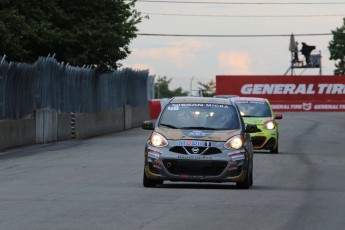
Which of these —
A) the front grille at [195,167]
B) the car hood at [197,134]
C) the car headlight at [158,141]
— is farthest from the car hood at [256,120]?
the front grille at [195,167]

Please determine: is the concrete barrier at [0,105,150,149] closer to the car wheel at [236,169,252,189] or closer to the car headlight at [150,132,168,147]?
the car headlight at [150,132,168,147]

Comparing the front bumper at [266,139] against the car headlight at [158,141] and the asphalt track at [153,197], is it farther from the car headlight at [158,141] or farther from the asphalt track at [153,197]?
the car headlight at [158,141]

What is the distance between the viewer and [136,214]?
1392cm

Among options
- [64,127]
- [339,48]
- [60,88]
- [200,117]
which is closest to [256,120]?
[64,127]

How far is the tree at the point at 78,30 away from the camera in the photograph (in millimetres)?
44438

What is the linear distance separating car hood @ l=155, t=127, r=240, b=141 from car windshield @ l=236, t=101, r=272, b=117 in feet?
43.8

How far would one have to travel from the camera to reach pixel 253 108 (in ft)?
105

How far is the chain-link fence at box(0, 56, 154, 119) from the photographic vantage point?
35.0m

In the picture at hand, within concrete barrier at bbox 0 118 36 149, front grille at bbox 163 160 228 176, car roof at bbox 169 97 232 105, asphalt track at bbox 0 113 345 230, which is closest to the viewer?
asphalt track at bbox 0 113 345 230

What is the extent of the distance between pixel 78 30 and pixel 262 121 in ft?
58.2

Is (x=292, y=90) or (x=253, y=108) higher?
(x=253, y=108)

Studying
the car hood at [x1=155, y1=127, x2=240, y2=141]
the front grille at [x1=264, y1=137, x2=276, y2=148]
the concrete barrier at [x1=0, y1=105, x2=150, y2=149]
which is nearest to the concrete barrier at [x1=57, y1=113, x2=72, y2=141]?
the concrete barrier at [x1=0, y1=105, x2=150, y2=149]

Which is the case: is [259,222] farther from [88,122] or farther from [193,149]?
[88,122]

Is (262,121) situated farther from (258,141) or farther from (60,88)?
(60,88)
